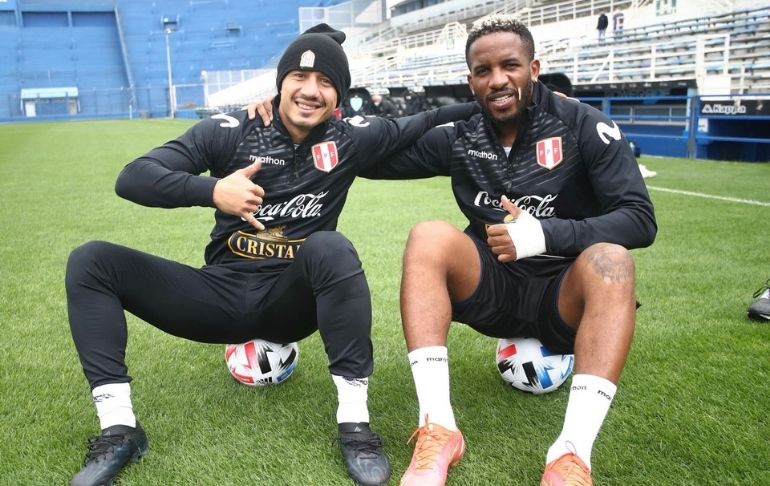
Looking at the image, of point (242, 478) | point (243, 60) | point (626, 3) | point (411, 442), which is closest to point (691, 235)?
point (411, 442)

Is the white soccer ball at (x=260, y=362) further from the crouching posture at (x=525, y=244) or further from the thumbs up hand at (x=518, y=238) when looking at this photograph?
the thumbs up hand at (x=518, y=238)

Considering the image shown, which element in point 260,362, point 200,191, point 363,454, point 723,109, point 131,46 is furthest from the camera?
point 131,46

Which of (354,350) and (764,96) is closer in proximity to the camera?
(354,350)

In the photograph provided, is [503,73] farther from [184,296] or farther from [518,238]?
[184,296]

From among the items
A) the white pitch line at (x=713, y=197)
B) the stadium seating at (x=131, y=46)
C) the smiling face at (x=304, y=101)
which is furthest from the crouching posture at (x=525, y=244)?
the stadium seating at (x=131, y=46)

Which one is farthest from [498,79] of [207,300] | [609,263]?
[207,300]

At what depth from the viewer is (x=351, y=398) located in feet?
7.58

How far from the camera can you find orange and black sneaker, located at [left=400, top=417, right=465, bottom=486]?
204 cm

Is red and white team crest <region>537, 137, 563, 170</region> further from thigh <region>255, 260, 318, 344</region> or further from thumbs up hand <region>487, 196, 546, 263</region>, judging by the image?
thigh <region>255, 260, 318, 344</region>

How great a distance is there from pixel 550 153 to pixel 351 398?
45.6 inches

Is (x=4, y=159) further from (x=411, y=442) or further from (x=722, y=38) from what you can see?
(x=722, y=38)

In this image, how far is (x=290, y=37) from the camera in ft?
190

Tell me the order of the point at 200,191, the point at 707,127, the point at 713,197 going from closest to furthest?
1. the point at 200,191
2. the point at 713,197
3. the point at 707,127

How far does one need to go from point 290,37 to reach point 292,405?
58.5 meters
